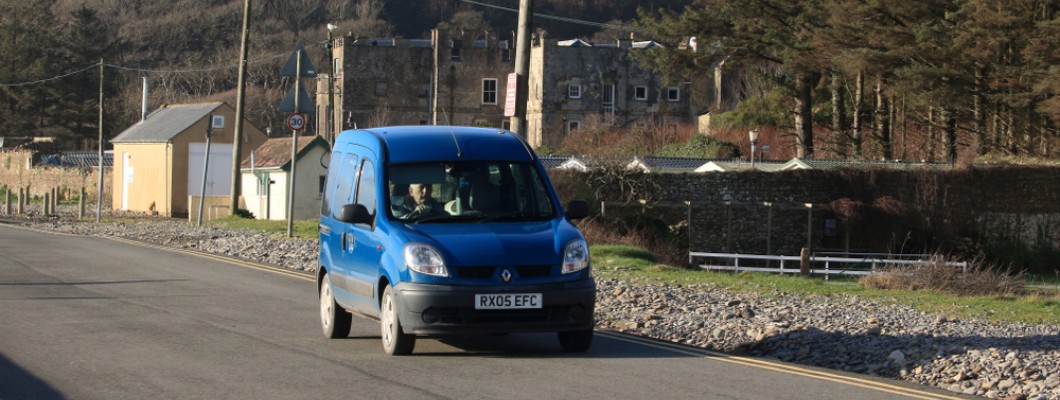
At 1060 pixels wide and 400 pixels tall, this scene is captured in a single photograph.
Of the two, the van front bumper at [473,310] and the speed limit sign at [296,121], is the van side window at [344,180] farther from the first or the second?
the speed limit sign at [296,121]

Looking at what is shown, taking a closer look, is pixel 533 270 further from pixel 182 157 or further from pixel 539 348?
pixel 182 157

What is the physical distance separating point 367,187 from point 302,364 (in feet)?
6.86

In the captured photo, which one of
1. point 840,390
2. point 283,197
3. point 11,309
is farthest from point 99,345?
point 283,197

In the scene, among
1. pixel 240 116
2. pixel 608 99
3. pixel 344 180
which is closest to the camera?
pixel 344 180

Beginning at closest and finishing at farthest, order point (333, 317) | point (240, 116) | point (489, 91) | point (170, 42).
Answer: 1. point (333, 317)
2. point (240, 116)
3. point (489, 91)
4. point (170, 42)

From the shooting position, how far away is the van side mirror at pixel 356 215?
1179cm

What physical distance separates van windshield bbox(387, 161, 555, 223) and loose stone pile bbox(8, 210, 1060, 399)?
8.33 feet

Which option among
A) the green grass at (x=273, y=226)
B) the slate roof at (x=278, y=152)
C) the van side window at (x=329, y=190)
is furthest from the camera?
the slate roof at (x=278, y=152)

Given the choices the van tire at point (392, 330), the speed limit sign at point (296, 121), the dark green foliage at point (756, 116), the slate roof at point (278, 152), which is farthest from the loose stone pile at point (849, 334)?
the dark green foliage at point (756, 116)

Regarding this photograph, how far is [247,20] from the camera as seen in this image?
43.5 m

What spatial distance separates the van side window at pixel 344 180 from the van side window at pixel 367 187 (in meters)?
0.24

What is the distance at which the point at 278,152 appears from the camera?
5409 cm

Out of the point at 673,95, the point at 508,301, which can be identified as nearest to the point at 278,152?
the point at 673,95

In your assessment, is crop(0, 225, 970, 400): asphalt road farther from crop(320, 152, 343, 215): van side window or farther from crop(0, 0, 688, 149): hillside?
crop(0, 0, 688, 149): hillside
